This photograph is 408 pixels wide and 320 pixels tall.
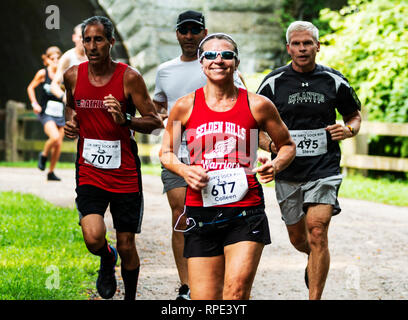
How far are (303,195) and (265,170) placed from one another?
1761mm

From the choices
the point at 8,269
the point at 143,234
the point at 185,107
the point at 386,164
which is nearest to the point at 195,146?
the point at 185,107

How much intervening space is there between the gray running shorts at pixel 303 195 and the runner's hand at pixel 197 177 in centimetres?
175

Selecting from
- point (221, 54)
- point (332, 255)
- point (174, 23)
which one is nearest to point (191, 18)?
point (221, 54)

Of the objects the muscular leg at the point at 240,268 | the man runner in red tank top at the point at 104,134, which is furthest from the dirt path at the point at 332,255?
the muscular leg at the point at 240,268

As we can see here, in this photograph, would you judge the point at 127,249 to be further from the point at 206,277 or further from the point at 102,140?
the point at 206,277

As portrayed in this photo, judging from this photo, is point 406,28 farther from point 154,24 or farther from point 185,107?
point 185,107

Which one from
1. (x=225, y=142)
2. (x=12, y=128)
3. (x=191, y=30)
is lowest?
(x=12, y=128)

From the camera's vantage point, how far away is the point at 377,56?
1436 cm

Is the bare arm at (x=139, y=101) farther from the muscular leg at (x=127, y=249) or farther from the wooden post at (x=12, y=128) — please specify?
the wooden post at (x=12, y=128)

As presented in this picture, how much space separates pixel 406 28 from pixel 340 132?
939 centimetres

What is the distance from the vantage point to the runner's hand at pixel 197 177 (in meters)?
4.03

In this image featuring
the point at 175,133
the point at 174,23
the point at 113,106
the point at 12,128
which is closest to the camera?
the point at 175,133

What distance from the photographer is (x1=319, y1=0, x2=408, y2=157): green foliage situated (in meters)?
13.9

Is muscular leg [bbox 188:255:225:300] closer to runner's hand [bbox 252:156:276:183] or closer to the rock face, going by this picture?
runner's hand [bbox 252:156:276:183]
